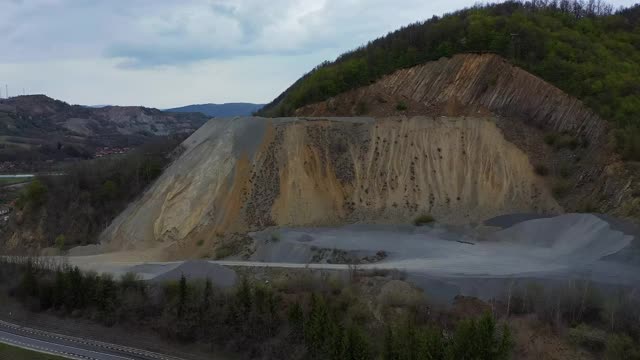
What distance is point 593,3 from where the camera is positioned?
60.2 metres

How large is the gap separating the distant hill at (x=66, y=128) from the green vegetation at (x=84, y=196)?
2585 inches

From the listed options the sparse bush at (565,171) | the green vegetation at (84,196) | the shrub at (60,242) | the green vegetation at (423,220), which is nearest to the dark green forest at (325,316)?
the shrub at (60,242)

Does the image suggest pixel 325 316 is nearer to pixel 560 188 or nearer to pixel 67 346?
pixel 67 346

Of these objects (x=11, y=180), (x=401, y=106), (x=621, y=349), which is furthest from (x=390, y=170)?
(x=11, y=180)

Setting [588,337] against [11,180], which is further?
[11,180]

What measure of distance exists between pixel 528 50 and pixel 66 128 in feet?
449

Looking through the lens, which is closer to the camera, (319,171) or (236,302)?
(236,302)

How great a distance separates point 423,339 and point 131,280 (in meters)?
14.8

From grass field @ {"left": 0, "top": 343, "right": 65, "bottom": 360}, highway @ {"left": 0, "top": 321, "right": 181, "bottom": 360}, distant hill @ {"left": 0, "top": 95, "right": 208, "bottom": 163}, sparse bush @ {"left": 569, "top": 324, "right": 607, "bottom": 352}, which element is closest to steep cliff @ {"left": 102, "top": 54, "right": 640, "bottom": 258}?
highway @ {"left": 0, "top": 321, "right": 181, "bottom": 360}

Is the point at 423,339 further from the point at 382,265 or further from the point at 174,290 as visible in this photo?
the point at 174,290

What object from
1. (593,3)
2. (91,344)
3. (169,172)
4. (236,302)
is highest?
(593,3)

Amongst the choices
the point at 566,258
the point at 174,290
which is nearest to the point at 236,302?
the point at 174,290

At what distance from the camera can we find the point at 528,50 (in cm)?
4447

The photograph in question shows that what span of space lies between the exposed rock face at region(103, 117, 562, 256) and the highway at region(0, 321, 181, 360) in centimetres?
965
